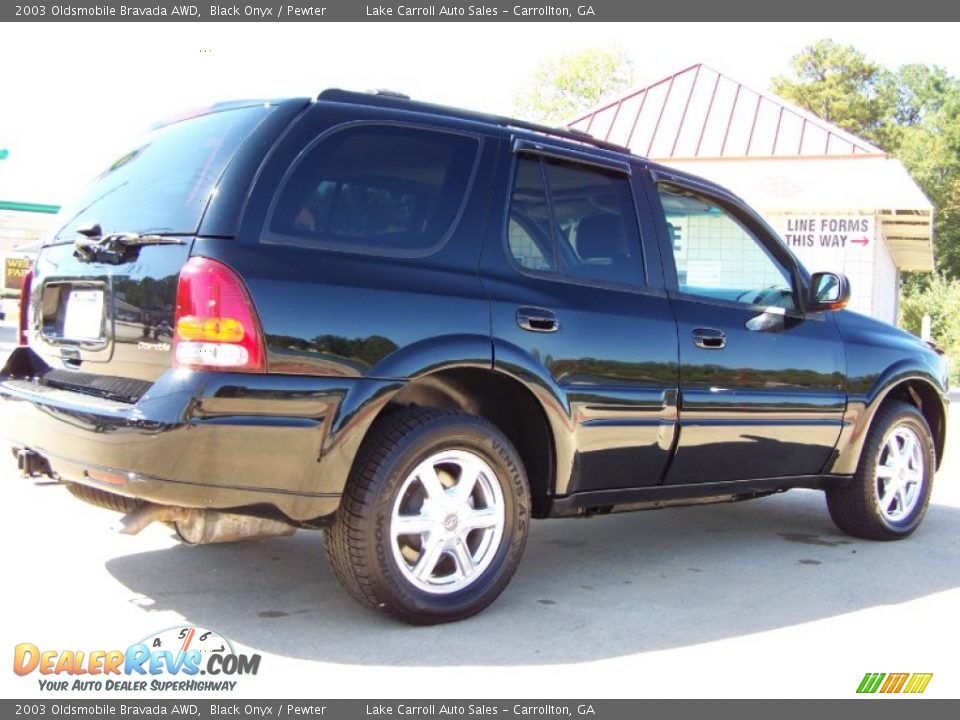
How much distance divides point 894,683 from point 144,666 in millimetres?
2526

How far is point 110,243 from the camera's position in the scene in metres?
3.53

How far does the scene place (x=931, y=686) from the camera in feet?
11.2

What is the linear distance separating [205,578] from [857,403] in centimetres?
339

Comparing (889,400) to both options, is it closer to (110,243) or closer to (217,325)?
(217,325)

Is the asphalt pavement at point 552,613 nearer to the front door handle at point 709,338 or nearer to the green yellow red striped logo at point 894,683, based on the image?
the green yellow red striped logo at point 894,683

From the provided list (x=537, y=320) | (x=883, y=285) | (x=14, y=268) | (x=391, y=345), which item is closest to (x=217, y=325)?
(x=391, y=345)

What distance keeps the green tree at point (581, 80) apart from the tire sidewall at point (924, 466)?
49.8 metres

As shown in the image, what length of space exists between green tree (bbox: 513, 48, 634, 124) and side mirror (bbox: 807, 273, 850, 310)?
50261mm

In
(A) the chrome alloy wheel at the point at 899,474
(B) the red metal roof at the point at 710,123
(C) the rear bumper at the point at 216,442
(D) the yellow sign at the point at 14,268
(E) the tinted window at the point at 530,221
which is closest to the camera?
(C) the rear bumper at the point at 216,442

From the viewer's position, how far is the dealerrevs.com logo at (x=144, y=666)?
10.4 ft

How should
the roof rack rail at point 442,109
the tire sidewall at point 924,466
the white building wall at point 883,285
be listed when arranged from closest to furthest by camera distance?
1. the roof rack rail at point 442,109
2. the tire sidewall at point 924,466
3. the white building wall at point 883,285

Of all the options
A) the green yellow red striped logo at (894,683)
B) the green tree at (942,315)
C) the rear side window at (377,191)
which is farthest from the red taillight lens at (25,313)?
the green tree at (942,315)

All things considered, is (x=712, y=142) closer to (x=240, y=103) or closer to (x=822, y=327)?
(x=822, y=327)

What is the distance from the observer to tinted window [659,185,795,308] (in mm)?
4672
